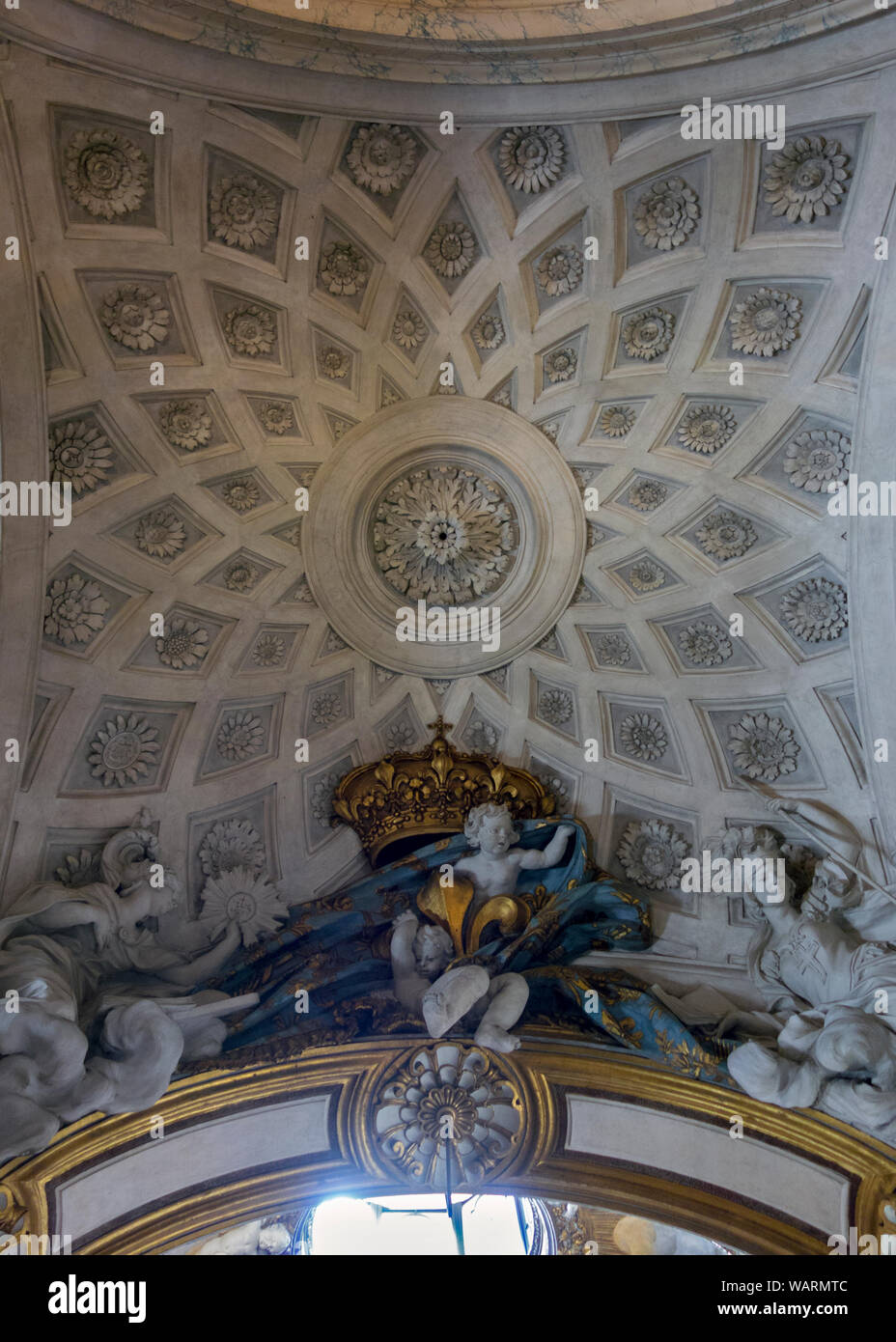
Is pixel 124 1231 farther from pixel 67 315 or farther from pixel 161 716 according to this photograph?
pixel 67 315

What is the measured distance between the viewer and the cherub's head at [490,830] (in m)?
13.1

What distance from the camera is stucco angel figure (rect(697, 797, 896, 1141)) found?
10.8 meters

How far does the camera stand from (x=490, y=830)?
13141mm

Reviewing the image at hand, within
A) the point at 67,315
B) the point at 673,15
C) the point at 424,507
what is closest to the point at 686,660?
the point at 424,507

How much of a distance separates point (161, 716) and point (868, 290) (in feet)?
27.9

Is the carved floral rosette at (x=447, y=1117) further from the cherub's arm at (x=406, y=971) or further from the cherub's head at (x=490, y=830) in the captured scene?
the cherub's head at (x=490, y=830)

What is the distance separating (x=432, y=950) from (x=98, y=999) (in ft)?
11.0

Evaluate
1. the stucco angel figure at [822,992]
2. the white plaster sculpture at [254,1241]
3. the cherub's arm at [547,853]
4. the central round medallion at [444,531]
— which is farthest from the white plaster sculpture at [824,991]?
the white plaster sculpture at [254,1241]

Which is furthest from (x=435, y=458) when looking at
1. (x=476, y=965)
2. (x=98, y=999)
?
(x=98, y=999)

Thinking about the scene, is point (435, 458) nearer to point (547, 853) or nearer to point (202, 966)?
point (547, 853)

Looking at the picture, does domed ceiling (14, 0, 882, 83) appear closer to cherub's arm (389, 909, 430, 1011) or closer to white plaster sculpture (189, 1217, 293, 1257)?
cherub's arm (389, 909, 430, 1011)

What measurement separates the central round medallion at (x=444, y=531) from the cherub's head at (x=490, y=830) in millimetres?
2772

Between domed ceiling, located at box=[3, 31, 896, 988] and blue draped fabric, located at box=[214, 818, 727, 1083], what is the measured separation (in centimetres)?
69

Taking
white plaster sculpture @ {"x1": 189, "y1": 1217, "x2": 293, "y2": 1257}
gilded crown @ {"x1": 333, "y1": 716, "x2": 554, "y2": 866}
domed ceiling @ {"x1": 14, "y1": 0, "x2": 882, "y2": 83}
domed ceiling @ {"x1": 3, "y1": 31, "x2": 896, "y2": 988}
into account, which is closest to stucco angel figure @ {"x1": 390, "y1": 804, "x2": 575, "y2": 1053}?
gilded crown @ {"x1": 333, "y1": 716, "x2": 554, "y2": 866}
